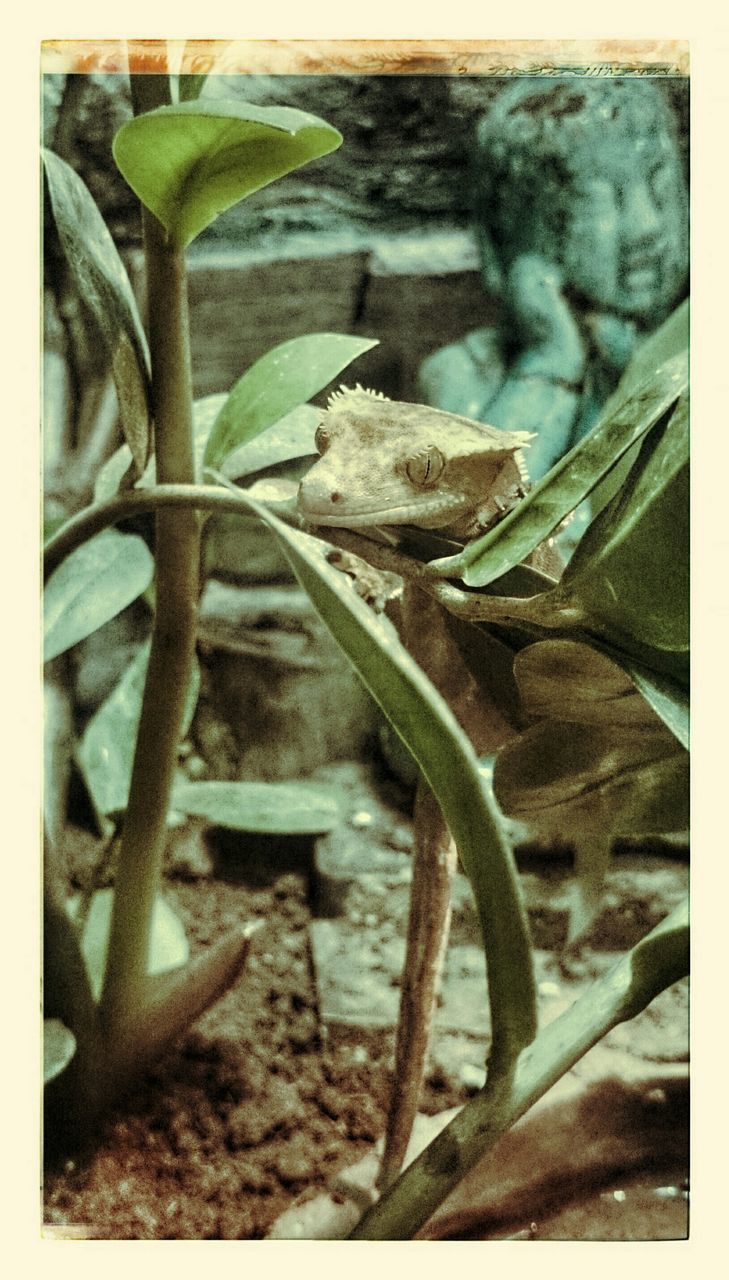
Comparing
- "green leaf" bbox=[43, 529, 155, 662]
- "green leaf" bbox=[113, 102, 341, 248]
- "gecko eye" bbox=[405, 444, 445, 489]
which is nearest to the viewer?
"green leaf" bbox=[113, 102, 341, 248]

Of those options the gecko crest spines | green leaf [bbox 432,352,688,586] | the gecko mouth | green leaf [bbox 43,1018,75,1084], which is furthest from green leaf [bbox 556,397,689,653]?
green leaf [bbox 43,1018,75,1084]

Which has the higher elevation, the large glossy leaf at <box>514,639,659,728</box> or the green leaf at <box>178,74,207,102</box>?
the green leaf at <box>178,74,207,102</box>

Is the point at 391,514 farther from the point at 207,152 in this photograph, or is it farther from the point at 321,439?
the point at 207,152

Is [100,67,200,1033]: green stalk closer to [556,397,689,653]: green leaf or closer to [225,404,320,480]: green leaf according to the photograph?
[225,404,320,480]: green leaf

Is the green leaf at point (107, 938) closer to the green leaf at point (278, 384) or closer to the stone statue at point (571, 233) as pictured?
the green leaf at point (278, 384)

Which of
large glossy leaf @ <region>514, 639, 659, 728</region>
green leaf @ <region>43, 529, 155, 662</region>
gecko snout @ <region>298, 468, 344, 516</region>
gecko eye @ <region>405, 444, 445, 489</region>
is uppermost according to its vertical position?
gecko eye @ <region>405, 444, 445, 489</region>
